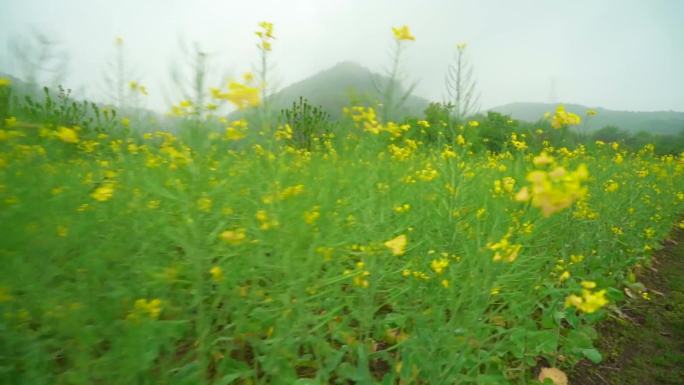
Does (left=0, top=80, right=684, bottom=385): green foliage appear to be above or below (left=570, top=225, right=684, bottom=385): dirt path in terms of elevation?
above

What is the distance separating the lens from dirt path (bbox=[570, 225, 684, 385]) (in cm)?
178

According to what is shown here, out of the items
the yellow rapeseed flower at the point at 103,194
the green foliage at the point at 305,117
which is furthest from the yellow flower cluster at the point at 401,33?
the green foliage at the point at 305,117

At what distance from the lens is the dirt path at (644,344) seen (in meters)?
1.78

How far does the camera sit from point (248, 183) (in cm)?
167

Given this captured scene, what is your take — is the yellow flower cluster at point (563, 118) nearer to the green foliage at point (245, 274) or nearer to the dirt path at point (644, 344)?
the green foliage at point (245, 274)

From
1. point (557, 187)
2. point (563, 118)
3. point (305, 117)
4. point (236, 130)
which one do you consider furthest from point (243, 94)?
point (305, 117)

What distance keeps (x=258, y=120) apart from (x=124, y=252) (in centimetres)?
64

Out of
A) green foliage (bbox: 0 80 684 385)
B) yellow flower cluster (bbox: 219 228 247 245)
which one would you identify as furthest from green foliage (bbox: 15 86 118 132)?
yellow flower cluster (bbox: 219 228 247 245)

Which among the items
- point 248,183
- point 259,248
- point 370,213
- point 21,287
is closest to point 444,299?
point 370,213

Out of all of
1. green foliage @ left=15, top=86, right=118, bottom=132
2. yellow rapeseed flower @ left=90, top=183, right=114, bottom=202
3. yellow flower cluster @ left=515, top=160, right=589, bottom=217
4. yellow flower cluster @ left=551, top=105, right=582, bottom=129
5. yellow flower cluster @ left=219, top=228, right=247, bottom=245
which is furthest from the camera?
green foliage @ left=15, top=86, right=118, bottom=132

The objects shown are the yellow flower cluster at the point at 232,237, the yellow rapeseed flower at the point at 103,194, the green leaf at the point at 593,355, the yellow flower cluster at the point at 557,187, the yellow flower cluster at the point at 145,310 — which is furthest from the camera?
the green leaf at the point at 593,355

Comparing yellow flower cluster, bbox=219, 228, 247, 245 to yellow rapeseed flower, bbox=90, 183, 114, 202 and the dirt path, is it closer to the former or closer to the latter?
yellow rapeseed flower, bbox=90, 183, 114, 202

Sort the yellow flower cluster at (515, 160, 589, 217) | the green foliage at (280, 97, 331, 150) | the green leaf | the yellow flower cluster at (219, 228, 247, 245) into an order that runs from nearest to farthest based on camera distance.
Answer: the yellow flower cluster at (515, 160, 589, 217) < the yellow flower cluster at (219, 228, 247, 245) < the green leaf < the green foliage at (280, 97, 331, 150)

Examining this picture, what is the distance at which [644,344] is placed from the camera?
2.07 metres
